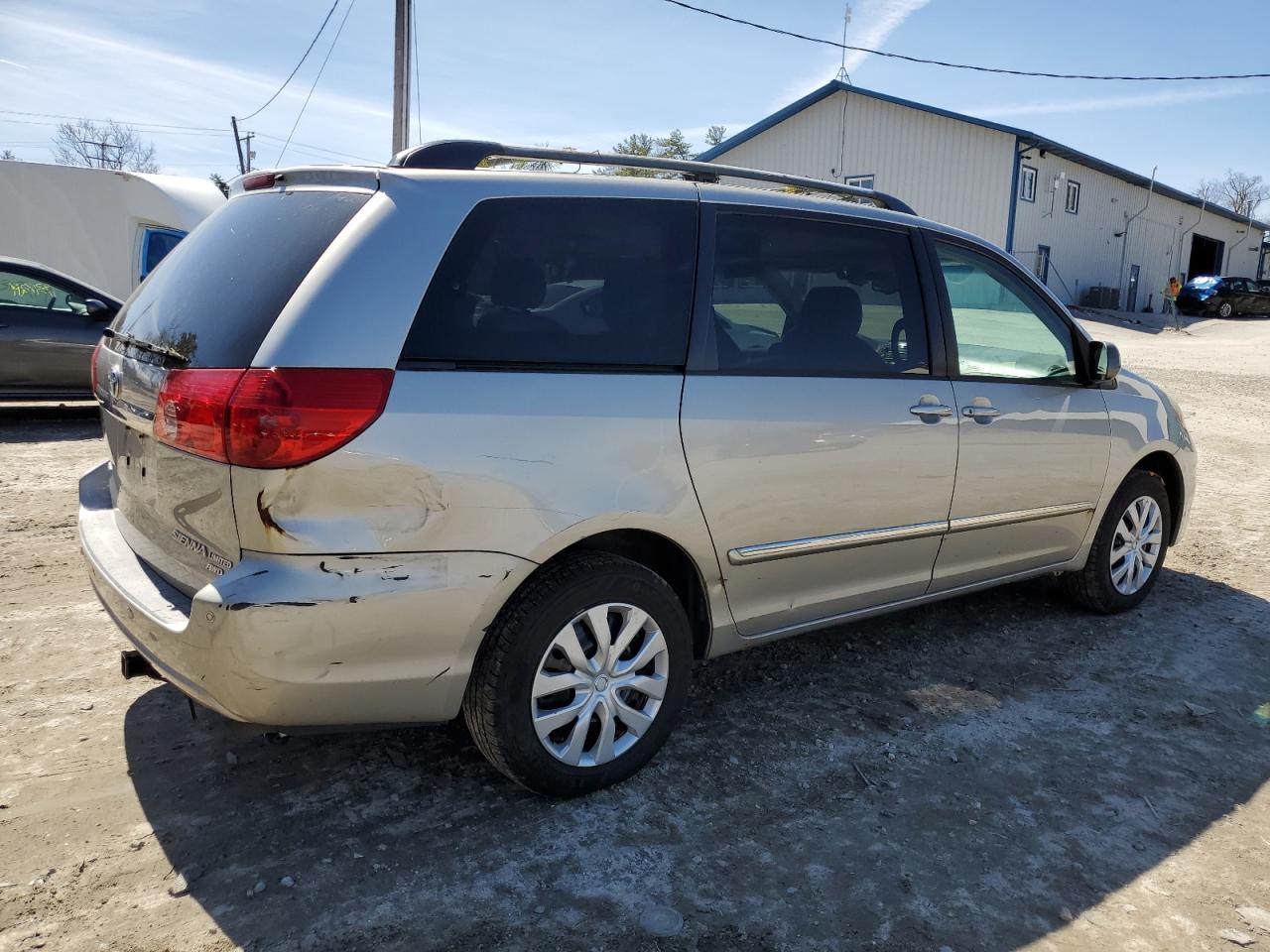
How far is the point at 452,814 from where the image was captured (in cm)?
284

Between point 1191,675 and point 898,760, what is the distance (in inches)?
67.5

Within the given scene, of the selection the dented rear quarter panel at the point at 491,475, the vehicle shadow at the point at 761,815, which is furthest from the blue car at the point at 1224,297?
the dented rear quarter panel at the point at 491,475

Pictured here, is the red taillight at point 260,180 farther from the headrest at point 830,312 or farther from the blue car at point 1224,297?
the blue car at point 1224,297

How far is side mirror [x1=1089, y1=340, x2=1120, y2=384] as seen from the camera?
4.25 meters

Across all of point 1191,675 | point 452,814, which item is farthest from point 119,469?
point 1191,675

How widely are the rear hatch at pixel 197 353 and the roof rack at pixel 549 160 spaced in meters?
0.29

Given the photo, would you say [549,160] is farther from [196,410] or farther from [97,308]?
[97,308]

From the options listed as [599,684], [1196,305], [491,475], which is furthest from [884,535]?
[1196,305]

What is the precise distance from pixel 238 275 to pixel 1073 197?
103 feet

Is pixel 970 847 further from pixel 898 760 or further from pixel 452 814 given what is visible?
pixel 452 814

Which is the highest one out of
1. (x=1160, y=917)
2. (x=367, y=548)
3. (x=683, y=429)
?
(x=683, y=429)

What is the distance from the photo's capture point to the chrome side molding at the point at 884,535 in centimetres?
319

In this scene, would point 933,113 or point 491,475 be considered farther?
point 933,113

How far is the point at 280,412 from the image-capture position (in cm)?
232
